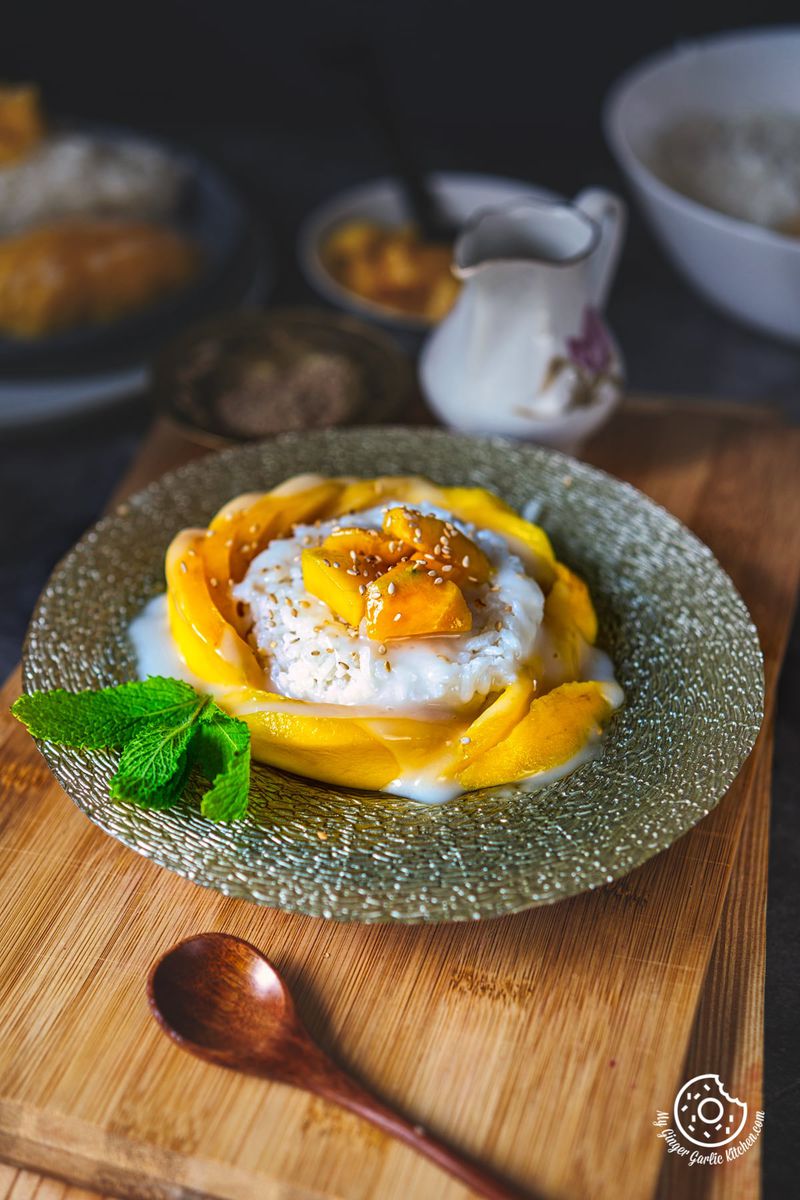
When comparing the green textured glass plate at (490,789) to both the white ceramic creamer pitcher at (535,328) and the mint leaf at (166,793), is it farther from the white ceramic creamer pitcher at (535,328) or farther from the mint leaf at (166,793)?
the white ceramic creamer pitcher at (535,328)

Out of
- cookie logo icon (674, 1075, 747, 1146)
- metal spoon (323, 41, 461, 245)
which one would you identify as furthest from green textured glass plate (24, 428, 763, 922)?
metal spoon (323, 41, 461, 245)

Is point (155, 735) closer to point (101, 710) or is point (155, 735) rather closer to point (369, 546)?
point (101, 710)

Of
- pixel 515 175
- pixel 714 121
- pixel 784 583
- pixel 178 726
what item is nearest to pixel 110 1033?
pixel 178 726

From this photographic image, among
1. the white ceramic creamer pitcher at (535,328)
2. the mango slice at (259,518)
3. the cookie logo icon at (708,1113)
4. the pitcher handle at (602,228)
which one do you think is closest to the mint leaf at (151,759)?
the mango slice at (259,518)

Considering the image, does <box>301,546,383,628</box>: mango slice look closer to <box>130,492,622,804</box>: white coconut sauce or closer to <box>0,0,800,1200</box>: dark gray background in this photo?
<box>130,492,622,804</box>: white coconut sauce

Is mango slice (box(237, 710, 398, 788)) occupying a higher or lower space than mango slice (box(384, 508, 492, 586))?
lower
